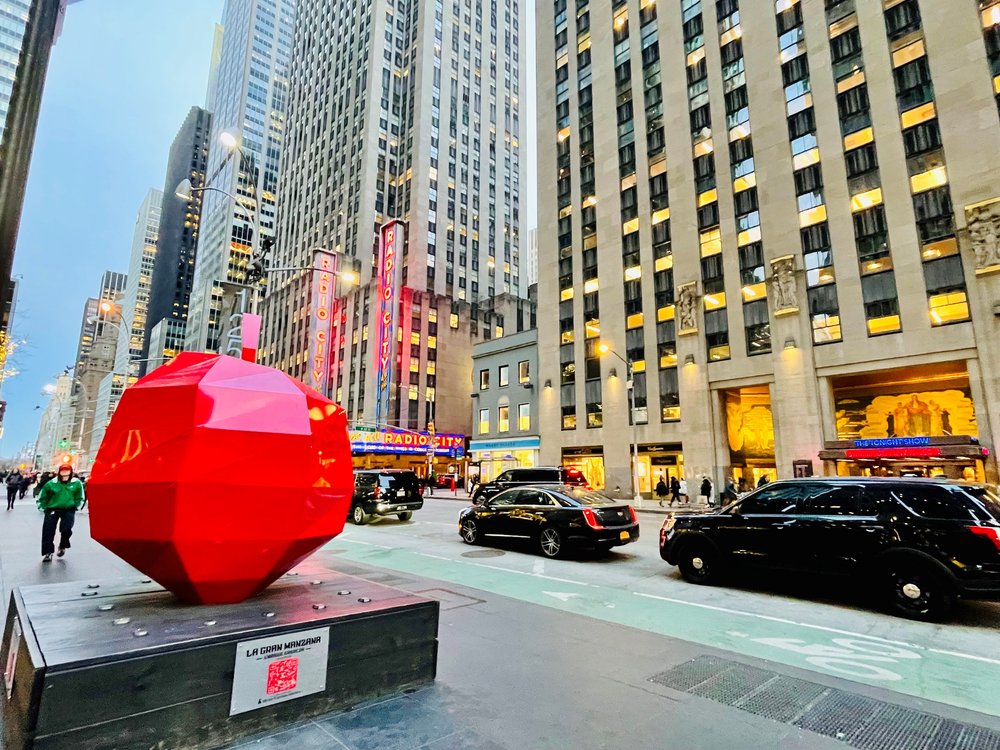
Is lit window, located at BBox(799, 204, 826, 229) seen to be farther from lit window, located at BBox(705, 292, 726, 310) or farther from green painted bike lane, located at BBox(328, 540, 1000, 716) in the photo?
green painted bike lane, located at BBox(328, 540, 1000, 716)

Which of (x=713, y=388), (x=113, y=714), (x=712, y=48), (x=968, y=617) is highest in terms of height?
(x=712, y=48)

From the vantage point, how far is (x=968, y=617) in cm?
698

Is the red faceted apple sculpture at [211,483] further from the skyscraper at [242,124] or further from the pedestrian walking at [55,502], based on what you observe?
the skyscraper at [242,124]

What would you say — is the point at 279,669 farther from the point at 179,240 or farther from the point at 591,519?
the point at 179,240

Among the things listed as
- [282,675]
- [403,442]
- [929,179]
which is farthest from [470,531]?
[403,442]

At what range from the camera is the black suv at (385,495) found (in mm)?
19328

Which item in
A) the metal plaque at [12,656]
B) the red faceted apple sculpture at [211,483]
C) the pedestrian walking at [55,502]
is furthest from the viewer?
the pedestrian walking at [55,502]

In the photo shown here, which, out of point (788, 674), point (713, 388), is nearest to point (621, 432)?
point (713, 388)

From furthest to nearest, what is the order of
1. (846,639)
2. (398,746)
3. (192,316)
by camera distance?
(192,316), (846,639), (398,746)

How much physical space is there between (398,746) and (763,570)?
7.11 metres

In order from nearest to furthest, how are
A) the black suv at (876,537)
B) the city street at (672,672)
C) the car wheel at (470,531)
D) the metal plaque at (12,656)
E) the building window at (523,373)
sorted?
the metal plaque at (12,656)
the city street at (672,672)
the black suv at (876,537)
the car wheel at (470,531)
the building window at (523,373)

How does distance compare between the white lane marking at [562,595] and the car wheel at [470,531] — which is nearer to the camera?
the white lane marking at [562,595]

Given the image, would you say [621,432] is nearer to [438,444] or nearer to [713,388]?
[713,388]

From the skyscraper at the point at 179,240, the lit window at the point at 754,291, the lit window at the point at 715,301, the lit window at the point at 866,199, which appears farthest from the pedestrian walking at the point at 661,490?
the skyscraper at the point at 179,240
